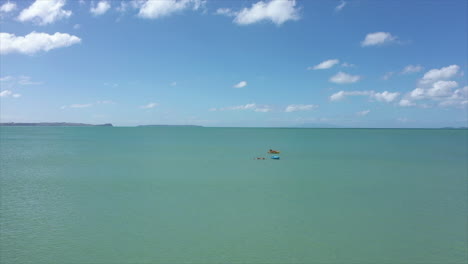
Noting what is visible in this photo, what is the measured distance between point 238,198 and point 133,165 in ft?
58.4

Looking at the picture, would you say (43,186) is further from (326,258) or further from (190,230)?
(326,258)

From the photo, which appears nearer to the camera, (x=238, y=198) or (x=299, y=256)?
(x=299, y=256)

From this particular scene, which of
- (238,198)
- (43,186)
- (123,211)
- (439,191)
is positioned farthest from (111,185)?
(439,191)

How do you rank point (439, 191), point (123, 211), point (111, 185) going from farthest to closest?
point (111, 185) → point (439, 191) → point (123, 211)

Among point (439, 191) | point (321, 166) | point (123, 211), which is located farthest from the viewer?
point (321, 166)

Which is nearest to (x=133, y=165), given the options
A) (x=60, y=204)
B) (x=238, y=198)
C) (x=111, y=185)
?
(x=111, y=185)

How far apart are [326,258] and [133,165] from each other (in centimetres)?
2581

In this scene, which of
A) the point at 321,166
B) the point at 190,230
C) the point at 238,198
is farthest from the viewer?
the point at 321,166

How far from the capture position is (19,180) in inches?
900

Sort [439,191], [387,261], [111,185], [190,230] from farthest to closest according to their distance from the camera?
[111,185] < [439,191] < [190,230] < [387,261]

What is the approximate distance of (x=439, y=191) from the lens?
2009 cm

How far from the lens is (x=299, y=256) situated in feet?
35.2

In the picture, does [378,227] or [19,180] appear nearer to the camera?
[378,227]

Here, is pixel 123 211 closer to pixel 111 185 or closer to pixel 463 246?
pixel 111 185
